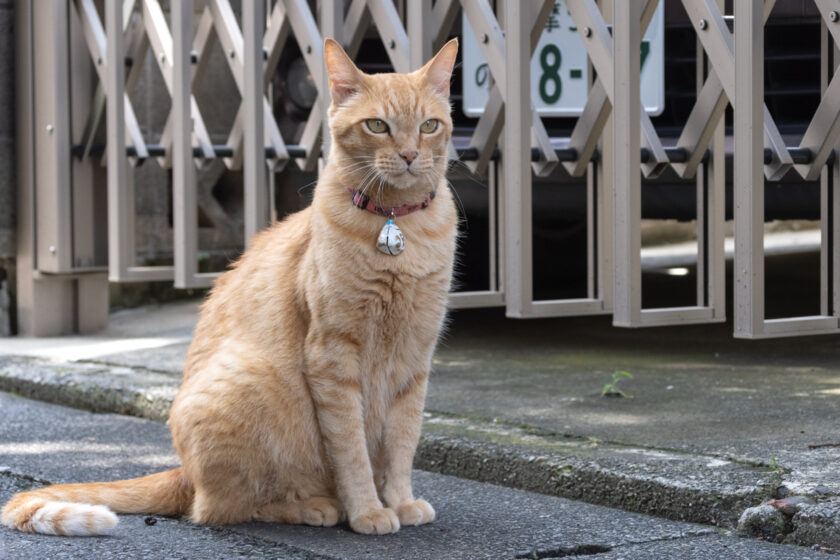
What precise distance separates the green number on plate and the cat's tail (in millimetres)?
2414

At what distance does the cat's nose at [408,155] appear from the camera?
106 inches

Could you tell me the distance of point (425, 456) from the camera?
3.39 meters

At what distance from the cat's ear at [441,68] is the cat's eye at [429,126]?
0.12 metres

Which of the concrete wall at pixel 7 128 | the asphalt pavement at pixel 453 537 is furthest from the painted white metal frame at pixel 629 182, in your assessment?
the concrete wall at pixel 7 128

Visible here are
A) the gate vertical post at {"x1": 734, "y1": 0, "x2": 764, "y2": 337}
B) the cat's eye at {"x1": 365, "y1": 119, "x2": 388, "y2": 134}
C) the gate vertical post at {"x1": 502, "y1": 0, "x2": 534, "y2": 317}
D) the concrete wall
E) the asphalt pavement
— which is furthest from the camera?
the concrete wall

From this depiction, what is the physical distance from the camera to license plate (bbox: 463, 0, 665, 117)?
4516 millimetres

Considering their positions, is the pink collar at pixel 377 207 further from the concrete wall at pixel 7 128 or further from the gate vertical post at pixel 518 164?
the concrete wall at pixel 7 128

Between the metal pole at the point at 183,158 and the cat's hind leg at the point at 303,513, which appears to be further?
the metal pole at the point at 183,158

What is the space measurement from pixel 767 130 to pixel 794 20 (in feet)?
3.84

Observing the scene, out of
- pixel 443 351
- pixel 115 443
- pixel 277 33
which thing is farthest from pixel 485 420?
pixel 277 33

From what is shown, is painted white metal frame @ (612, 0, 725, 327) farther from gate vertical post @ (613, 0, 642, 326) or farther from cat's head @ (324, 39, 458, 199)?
cat's head @ (324, 39, 458, 199)

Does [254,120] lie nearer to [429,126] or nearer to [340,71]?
[340,71]

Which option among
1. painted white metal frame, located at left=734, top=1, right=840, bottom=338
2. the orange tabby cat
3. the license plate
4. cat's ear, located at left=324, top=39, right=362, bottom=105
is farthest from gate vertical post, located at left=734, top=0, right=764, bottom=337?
the license plate

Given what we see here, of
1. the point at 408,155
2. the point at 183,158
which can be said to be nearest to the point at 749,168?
→ the point at 408,155
